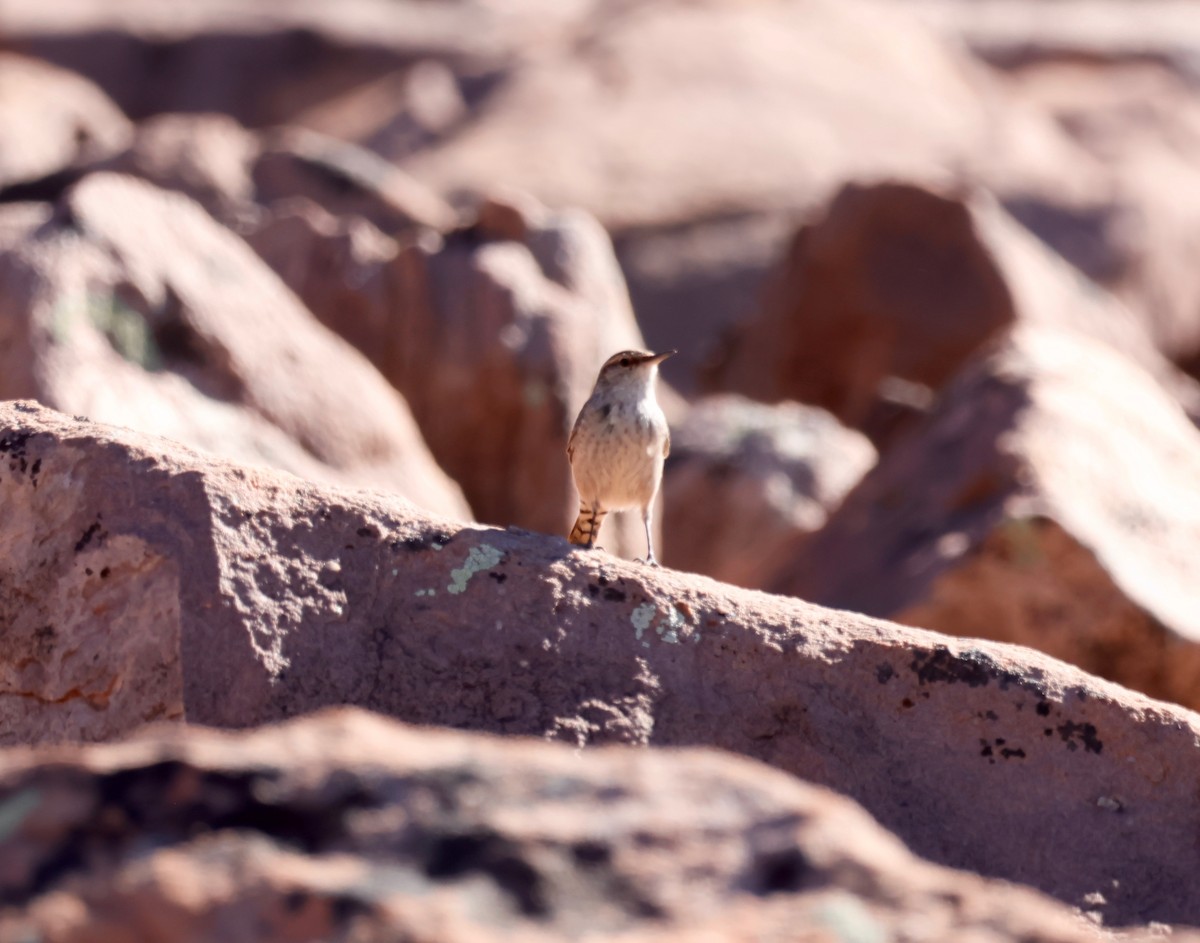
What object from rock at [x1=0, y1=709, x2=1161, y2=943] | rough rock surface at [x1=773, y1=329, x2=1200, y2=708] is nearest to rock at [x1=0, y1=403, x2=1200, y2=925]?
rock at [x1=0, y1=709, x2=1161, y2=943]

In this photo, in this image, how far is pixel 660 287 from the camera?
20047 millimetres

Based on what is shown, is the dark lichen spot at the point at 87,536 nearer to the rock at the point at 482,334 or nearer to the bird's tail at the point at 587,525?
the bird's tail at the point at 587,525

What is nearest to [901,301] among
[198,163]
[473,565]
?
[198,163]

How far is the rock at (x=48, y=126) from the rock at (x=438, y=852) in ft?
33.8

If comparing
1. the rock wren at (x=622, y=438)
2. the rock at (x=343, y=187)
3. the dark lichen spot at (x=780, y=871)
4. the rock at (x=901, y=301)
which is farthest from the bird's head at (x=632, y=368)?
the rock at (x=901, y=301)

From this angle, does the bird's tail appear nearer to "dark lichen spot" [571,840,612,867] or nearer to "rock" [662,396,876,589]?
"rock" [662,396,876,589]

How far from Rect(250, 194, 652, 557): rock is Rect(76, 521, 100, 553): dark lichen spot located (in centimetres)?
599

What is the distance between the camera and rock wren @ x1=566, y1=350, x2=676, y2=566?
22.7 feet

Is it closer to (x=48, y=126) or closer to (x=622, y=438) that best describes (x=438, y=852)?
(x=622, y=438)

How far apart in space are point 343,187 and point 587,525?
22.5 feet

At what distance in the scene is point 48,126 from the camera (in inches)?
656

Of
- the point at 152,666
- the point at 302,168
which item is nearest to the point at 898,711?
the point at 152,666

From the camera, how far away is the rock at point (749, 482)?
38.8 ft

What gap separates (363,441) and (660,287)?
12073 mm
